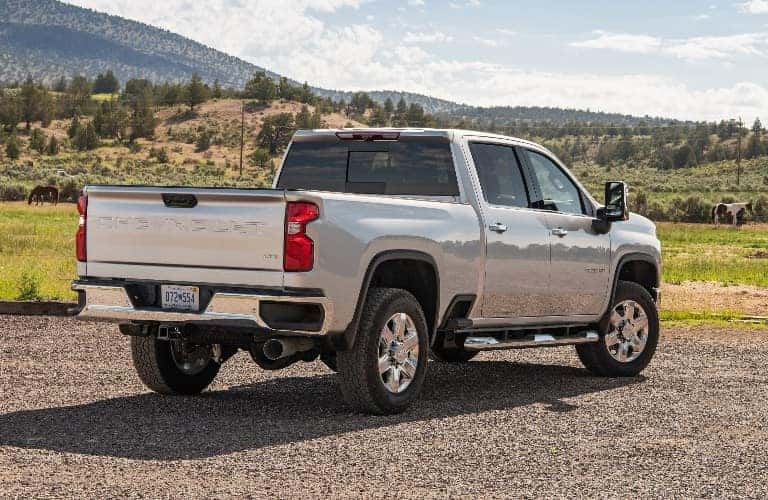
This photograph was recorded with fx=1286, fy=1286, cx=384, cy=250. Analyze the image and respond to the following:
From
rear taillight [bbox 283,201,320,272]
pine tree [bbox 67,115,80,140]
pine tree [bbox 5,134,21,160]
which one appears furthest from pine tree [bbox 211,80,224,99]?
rear taillight [bbox 283,201,320,272]

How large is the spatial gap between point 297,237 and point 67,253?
21.2 metres

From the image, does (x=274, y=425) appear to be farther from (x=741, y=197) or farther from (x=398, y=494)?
(x=741, y=197)

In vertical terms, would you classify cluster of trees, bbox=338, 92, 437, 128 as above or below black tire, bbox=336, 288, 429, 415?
above

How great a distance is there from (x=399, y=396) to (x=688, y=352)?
564 cm

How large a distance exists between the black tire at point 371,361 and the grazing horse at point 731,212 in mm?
50081

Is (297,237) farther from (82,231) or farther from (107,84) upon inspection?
(107,84)

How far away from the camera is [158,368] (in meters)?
10.3

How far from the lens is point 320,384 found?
1142 centimetres

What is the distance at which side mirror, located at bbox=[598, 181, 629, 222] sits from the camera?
38.9ft

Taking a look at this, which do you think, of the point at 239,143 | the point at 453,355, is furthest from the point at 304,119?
the point at 453,355

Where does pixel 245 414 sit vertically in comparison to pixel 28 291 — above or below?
above

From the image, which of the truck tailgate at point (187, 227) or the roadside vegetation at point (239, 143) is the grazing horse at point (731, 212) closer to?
the roadside vegetation at point (239, 143)

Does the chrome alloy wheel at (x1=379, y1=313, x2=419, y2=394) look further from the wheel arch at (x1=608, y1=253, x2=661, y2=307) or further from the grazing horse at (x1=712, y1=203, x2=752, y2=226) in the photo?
the grazing horse at (x1=712, y1=203, x2=752, y2=226)

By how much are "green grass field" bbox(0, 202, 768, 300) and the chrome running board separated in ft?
27.5
